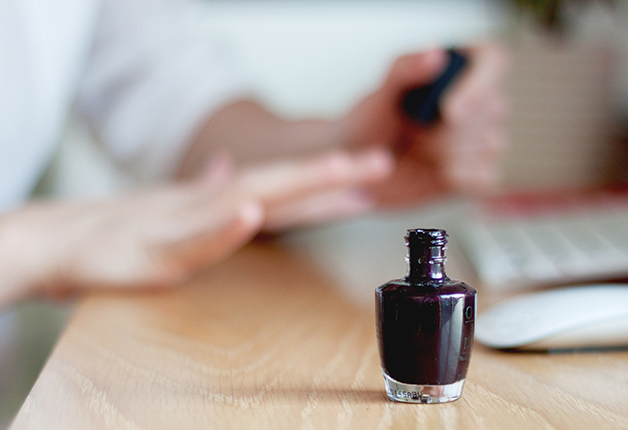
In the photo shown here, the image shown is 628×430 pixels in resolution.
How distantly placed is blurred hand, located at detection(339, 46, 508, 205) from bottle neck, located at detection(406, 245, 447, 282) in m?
0.44

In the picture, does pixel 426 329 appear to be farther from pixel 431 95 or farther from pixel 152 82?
pixel 152 82

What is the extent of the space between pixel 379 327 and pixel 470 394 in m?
0.05

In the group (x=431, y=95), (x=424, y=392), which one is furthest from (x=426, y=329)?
(x=431, y=95)

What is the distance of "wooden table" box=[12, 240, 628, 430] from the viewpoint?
0.24 metres

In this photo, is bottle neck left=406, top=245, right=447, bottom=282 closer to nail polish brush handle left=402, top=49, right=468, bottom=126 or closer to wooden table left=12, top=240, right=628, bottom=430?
wooden table left=12, top=240, right=628, bottom=430

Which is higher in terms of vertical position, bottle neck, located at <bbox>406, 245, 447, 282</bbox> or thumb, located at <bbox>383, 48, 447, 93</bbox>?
thumb, located at <bbox>383, 48, 447, 93</bbox>

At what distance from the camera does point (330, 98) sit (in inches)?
58.4

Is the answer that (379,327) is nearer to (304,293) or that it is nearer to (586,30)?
(304,293)

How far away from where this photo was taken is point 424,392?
26 centimetres

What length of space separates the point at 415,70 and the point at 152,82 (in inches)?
20.8

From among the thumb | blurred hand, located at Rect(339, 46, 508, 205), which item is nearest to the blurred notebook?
blurred hand, located at Rect(339, 46, 508, 205)

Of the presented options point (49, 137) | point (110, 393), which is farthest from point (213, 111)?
point (110, 393)

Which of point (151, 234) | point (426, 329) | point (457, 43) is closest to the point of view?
point (426, 329)

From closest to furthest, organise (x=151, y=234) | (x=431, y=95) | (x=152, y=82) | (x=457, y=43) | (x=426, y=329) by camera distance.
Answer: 1. (x=426, y=329)
2. (x=151, y=234)
3. (x=431, y=95)
4. (x=152, y=82)
5. (x=457, y=43)
